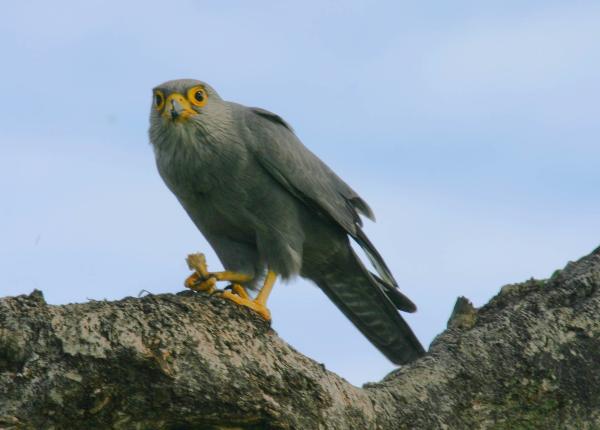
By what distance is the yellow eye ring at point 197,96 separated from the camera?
290 inches

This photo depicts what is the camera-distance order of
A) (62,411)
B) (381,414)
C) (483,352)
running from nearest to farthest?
1. (62,411)
2. (381,414)
3. (483,352)

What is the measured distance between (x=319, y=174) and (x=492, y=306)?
2196 mm

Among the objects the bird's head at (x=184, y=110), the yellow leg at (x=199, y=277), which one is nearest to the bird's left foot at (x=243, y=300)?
the yellow leg at (x=199, y=277)

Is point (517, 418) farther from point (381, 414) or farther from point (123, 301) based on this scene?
point (123, 301)

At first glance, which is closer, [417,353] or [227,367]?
[227,367]

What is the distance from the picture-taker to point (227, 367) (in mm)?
4438

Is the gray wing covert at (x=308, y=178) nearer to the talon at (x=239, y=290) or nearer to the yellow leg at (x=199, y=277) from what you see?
the talon at (x=239, y=290)

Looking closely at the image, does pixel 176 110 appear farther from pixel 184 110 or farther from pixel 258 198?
pixel 258 198

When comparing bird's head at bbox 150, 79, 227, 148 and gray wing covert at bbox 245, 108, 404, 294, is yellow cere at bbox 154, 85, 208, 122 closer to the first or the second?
bird's head at bbox 150, 79, 227, 148

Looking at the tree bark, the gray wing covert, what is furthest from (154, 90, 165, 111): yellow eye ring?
the tree bark

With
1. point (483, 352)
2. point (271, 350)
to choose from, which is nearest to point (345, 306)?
point (483, 352)

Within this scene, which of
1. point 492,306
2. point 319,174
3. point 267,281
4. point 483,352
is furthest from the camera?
point 319,174

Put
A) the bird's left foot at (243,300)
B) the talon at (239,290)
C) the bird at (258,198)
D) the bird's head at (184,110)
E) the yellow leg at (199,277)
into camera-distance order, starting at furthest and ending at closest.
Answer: the bird's head at (184,110) → the bird at (258,198) → the talon at (239,290) → the yellow leg at (199,277) → the bird's left foot at (243,300)

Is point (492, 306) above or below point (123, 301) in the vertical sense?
above
